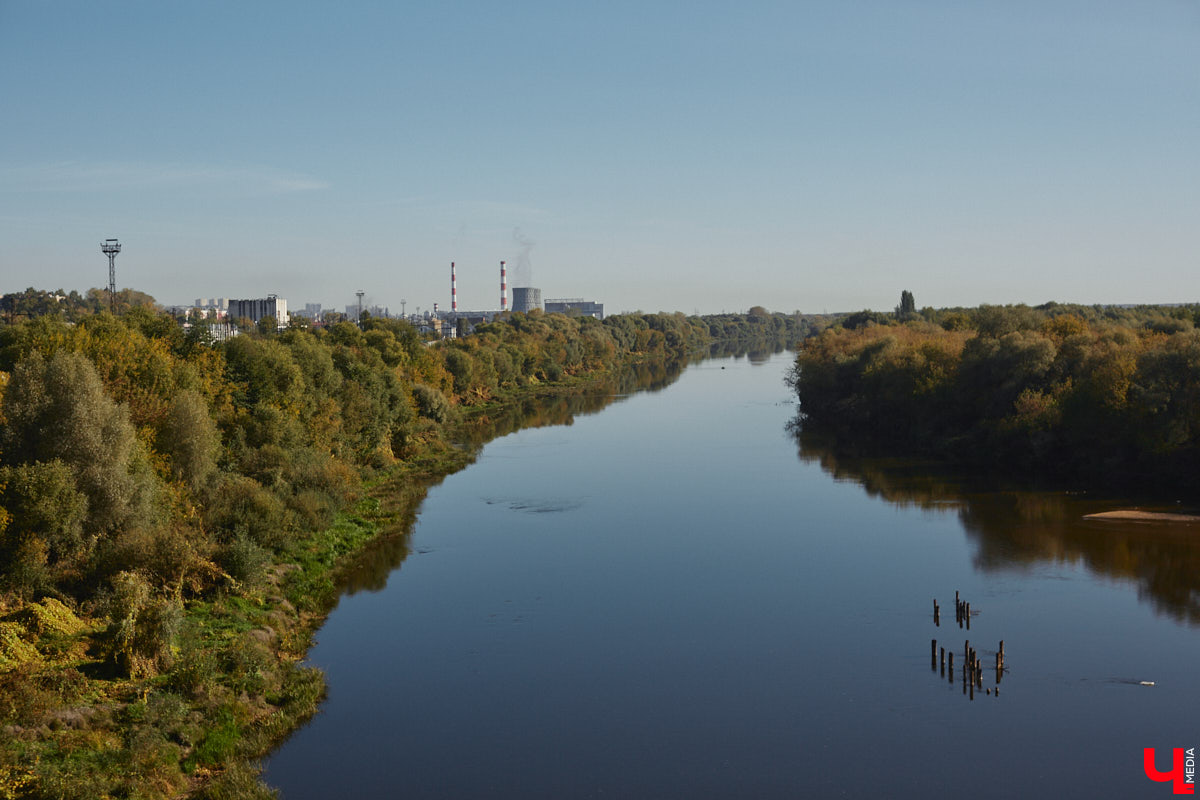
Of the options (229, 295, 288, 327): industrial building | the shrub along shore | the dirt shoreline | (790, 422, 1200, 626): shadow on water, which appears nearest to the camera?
the shrub along shore

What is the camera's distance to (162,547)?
76.4 feet

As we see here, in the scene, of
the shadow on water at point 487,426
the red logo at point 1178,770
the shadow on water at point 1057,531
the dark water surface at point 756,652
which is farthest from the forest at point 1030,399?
the red logo at point 1178,770

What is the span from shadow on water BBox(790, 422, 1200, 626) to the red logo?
25.1ft

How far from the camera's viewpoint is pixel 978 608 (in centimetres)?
2569

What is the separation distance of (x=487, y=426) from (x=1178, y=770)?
5176cm


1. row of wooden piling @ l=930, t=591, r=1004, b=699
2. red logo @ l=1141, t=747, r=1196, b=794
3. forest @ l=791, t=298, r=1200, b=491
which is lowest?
red logo @ l=1141, t=747, r=1196, b=794

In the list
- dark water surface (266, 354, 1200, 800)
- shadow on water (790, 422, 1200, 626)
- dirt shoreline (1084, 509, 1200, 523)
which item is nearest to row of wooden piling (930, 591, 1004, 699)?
dark water surface (266, 354, 1200, 800)

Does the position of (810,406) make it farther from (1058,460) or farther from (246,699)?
(246,699)

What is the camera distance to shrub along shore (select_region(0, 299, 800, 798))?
16750 millimetres

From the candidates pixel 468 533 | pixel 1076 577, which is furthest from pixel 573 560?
pixel 1076 577

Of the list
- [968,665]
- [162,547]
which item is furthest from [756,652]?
[162,547]

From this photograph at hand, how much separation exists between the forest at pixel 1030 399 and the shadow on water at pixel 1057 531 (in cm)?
272

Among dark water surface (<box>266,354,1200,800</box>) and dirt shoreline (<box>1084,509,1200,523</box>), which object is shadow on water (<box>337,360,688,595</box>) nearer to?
dark water surface (<box>266,354,1200,800</box>)

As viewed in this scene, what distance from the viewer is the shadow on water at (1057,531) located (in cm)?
2822
